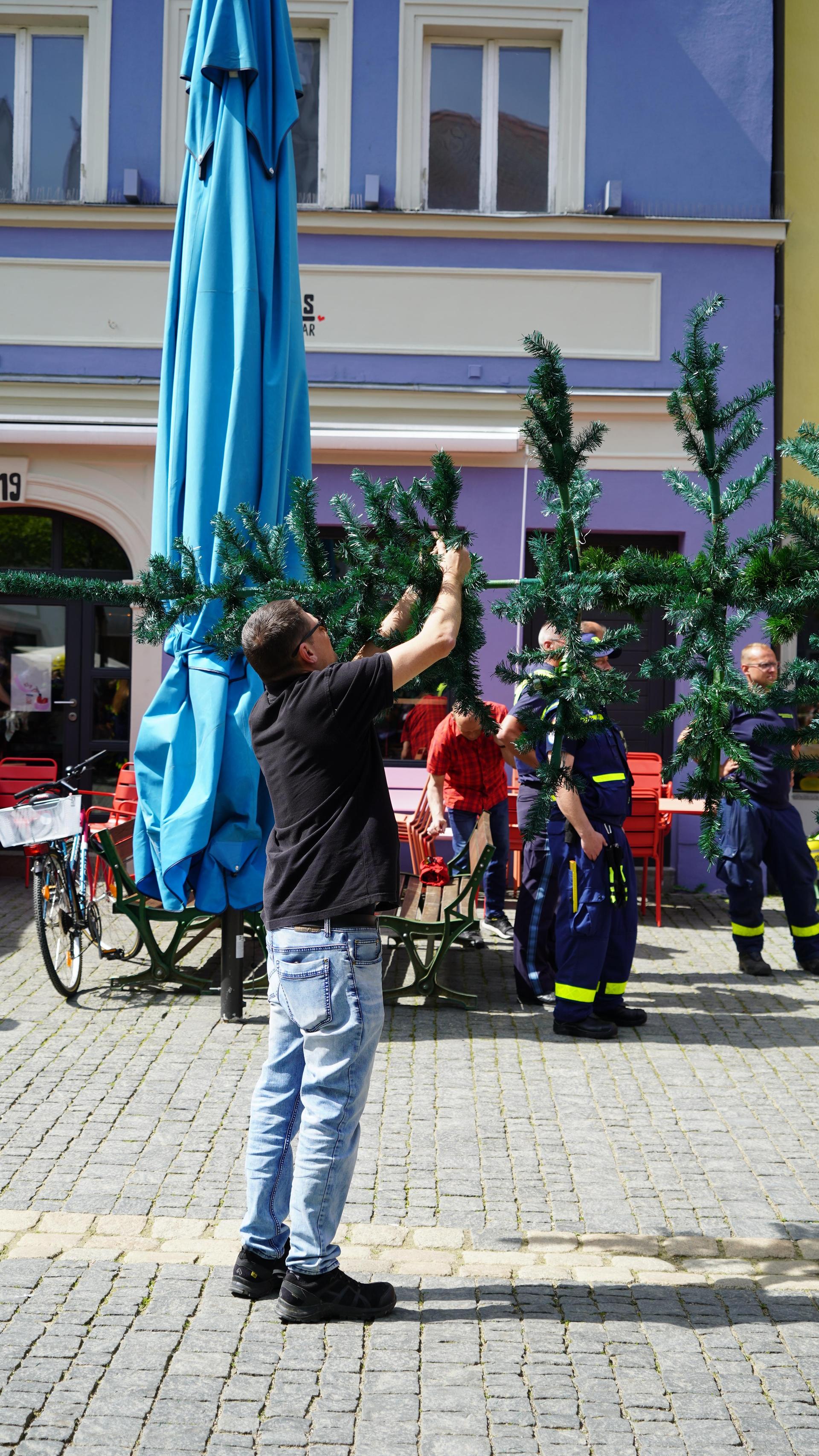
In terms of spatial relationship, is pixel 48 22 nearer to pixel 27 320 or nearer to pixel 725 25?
pixel 27 320

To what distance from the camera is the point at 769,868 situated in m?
8.05

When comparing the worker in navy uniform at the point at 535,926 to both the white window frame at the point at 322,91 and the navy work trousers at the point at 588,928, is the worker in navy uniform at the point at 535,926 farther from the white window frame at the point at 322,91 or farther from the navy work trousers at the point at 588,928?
the white window frame at the point at 322,91

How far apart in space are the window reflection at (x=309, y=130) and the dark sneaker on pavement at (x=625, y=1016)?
293 inches

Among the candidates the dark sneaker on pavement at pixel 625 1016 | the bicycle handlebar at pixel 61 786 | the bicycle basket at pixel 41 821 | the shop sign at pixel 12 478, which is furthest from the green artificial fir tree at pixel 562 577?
the shop sign at pixel 12 478

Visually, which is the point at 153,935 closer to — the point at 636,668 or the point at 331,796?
the point at 331,796

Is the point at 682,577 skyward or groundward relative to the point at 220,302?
groundward

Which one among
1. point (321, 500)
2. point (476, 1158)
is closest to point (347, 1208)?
point (476, 1158)

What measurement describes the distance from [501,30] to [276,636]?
30.8 ft

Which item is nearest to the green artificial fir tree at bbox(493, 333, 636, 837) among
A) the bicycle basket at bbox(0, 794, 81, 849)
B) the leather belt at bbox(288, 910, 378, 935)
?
the leather belt at bbox(288, 910, 378, 935)

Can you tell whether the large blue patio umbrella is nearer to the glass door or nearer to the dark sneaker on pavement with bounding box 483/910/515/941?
the dark sneaker on pavement with bounding box 483/910/515/941

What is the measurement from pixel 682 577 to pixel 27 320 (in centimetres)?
904

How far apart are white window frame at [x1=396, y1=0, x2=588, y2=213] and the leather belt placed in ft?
28.7

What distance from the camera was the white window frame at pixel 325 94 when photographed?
10883mm

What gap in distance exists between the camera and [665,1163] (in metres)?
4.86
